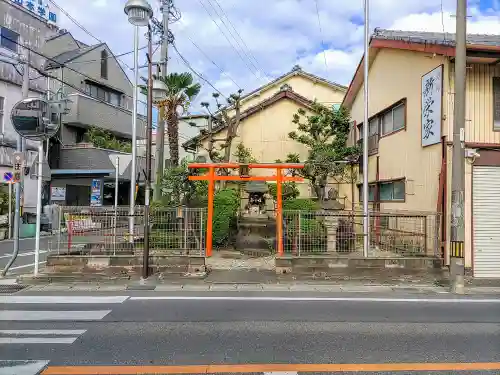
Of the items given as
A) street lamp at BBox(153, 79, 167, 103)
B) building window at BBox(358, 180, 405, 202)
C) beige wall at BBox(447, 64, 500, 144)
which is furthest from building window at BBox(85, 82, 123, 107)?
beige wall at BBox(447, 64, 500, 144)

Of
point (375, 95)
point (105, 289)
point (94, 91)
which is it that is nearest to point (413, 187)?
point (375, 95)

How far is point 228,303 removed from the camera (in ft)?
25.8

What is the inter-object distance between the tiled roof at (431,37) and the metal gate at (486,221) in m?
3.45

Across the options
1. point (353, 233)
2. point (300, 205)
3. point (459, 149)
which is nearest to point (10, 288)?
point (353, 233)

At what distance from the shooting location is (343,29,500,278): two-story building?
10.7 meters

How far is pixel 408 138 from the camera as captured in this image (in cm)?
1322

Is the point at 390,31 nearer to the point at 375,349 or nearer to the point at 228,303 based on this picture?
the point at 228,303

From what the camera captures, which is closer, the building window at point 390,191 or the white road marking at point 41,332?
the white road marking at point 41,332

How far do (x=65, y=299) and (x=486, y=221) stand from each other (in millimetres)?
10407

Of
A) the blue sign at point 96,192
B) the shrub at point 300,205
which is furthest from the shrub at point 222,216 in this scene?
the blue sign at point 96,192

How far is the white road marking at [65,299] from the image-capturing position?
795 centimetres

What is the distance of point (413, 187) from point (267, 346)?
29.9 feet

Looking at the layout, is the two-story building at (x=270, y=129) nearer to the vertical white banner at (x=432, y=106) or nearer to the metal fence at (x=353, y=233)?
the vertical white banner at (x=432, y=106)

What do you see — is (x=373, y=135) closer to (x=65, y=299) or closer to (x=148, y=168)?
(x=148, y=168)
